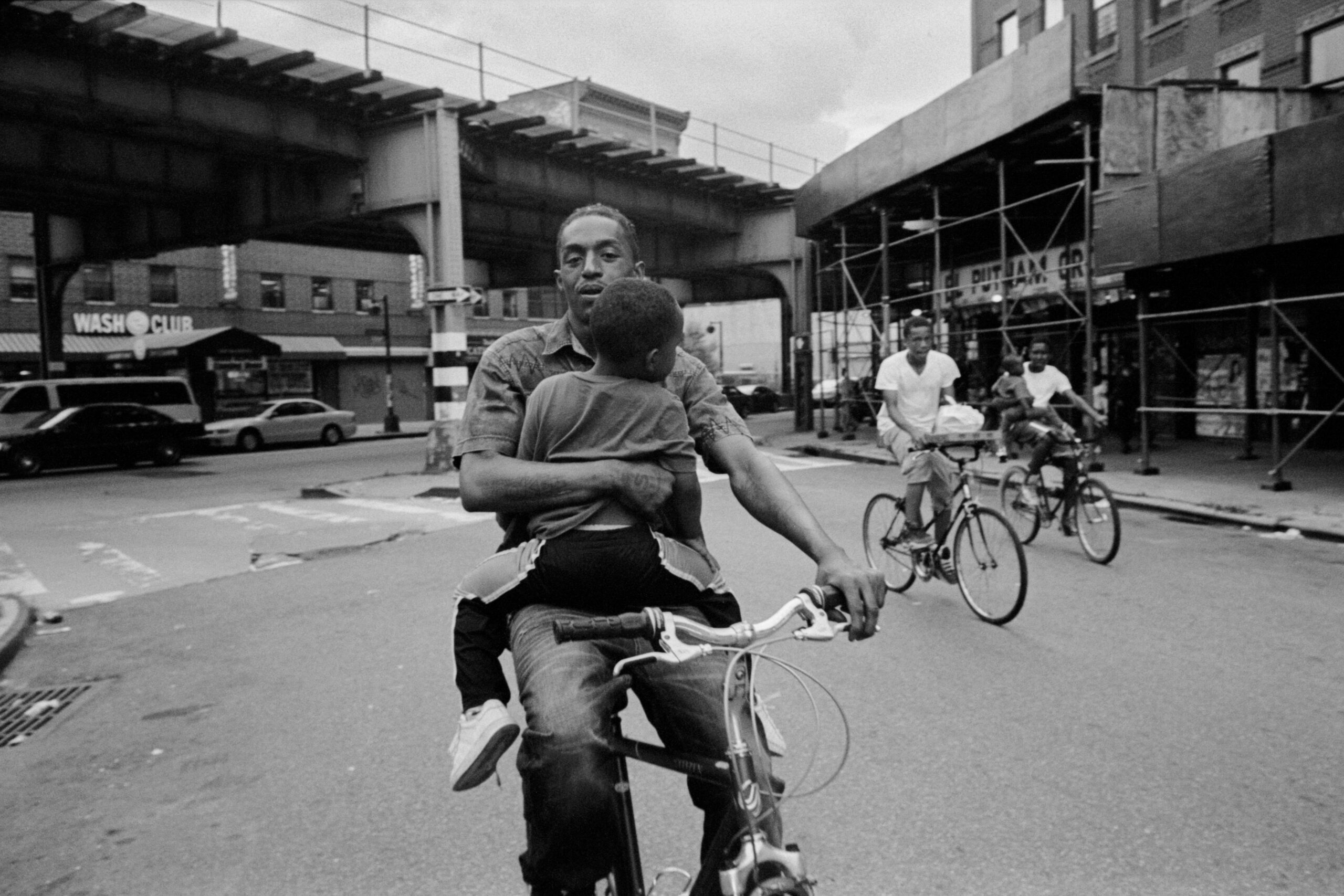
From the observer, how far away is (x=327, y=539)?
11.5 meters

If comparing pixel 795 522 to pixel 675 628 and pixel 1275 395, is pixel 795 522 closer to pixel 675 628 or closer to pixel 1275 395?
pixel 675 628

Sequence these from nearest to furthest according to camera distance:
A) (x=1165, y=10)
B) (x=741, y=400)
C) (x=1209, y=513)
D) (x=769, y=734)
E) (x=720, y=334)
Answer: (x=769, y=734)
(x=1209, y=513)
(x=1165, y=10)
(x=741, y=400)
(x=720, y=334)

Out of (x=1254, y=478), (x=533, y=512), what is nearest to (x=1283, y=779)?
(x=533, y=512)

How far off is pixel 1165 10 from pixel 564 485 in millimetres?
26874

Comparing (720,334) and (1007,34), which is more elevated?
(1007,34)

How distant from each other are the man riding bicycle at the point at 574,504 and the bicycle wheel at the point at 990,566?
424 centimetres

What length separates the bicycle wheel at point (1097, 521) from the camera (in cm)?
867

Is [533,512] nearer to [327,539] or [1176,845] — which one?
[1176,845]

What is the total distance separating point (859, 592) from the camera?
2355 millimetres

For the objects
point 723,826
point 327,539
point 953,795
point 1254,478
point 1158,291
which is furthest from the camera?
point 1158,291

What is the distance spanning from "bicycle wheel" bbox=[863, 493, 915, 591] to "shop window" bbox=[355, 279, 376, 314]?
140ft

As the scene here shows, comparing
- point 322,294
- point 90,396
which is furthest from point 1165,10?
point 322,294

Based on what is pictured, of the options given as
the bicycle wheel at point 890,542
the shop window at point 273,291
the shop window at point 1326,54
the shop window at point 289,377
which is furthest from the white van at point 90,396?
the shop window at point 1326,54

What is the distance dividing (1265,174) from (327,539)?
12.0m
